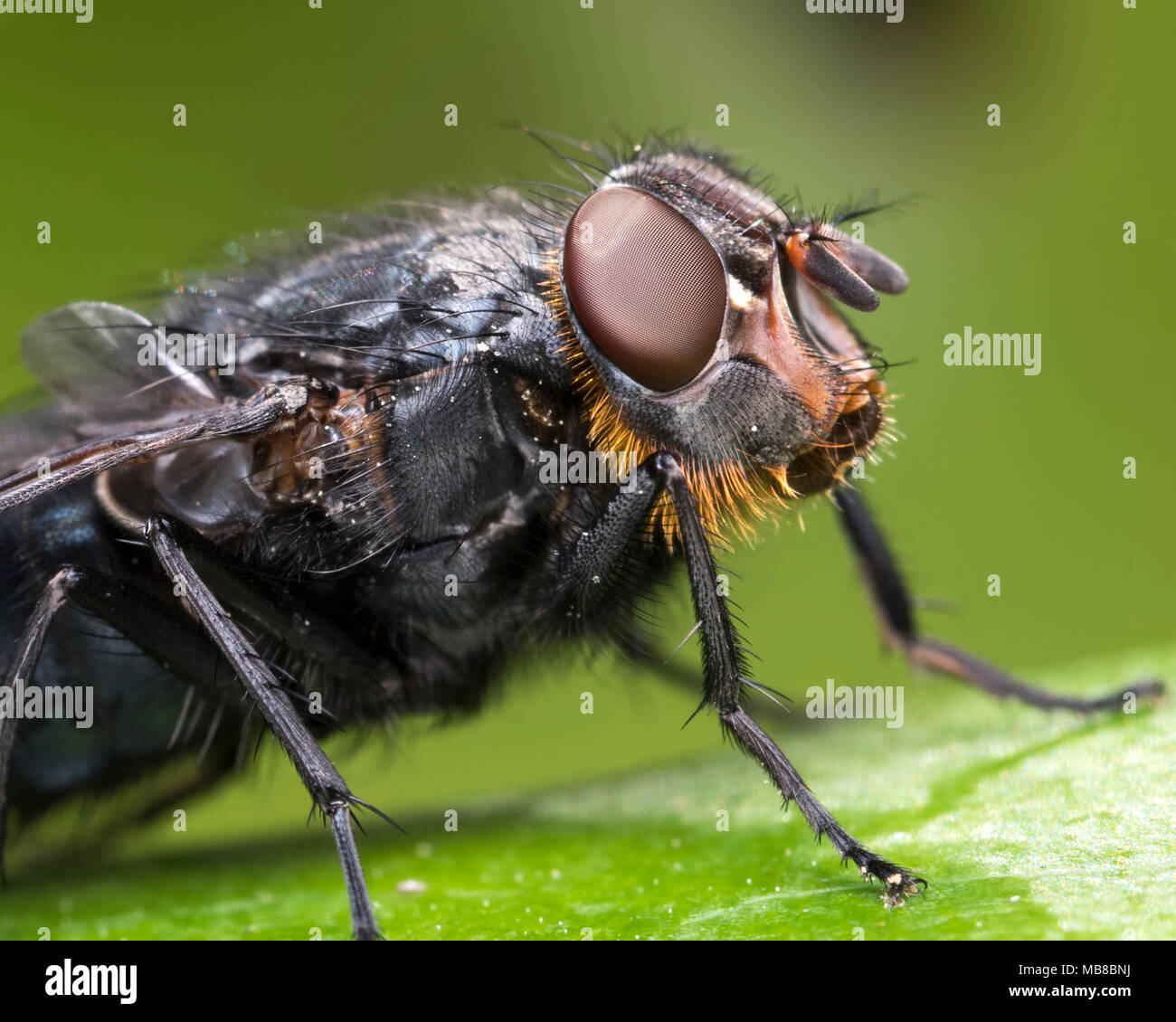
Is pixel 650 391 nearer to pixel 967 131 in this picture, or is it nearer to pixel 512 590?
pixel 512 590

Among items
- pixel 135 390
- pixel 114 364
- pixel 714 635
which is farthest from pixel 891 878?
pixel 114 364

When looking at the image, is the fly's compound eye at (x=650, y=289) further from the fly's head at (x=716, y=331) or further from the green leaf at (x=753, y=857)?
the green leaf at (x=753, y=857)

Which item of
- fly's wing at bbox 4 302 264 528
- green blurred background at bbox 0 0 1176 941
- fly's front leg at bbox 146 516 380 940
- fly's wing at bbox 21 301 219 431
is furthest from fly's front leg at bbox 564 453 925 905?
green blurred background at bbox 0 0 1176 941

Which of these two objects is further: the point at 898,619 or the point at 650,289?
the point at 898,619

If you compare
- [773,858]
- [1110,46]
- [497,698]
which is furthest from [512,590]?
[1110,46]

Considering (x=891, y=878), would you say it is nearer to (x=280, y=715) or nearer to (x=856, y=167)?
(x=280, y=715)

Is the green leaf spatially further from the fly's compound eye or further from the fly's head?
the fly's compound eye
